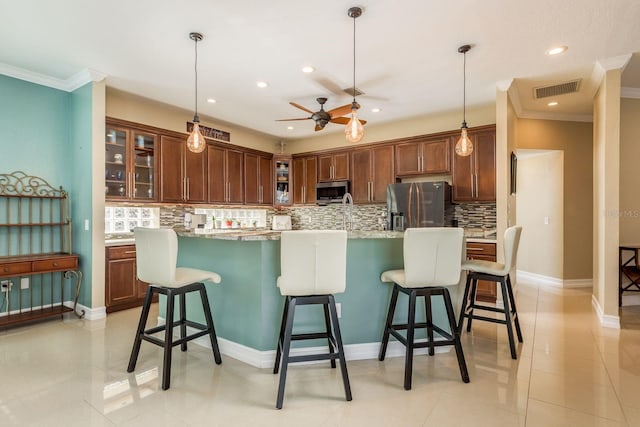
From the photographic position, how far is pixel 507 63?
3.37m

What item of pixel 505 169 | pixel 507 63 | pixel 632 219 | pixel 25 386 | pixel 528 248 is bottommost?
pixel 25 386

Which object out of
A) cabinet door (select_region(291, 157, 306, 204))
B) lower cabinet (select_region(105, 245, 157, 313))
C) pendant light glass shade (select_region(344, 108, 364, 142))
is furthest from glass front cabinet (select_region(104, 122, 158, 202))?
pendant light glass shade (select_region(344, 108, 364, 142))

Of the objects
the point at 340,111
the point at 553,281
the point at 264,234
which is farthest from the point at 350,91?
the point at 553,281

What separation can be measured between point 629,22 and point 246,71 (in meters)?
3.44

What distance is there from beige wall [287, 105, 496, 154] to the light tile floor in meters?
3.11

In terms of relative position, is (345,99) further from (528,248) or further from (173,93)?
(528,248)

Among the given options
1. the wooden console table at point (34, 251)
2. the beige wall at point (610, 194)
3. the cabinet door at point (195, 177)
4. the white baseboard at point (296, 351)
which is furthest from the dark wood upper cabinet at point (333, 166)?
the wooden console table at point (34, 251)

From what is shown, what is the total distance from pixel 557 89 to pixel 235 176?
4.77 meters

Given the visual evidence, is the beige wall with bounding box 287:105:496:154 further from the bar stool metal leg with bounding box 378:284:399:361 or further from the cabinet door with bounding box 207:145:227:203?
the bar stool metal leg with bounding box 378:284:399:361

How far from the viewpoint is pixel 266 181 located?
6344 millimetres

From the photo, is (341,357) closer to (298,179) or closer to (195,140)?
(195,140)

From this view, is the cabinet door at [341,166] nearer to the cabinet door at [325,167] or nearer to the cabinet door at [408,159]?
the cabinet door at [325,167]

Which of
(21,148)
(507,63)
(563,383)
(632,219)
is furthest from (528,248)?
(21,148)

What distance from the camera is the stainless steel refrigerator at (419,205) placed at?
15.1 ft
